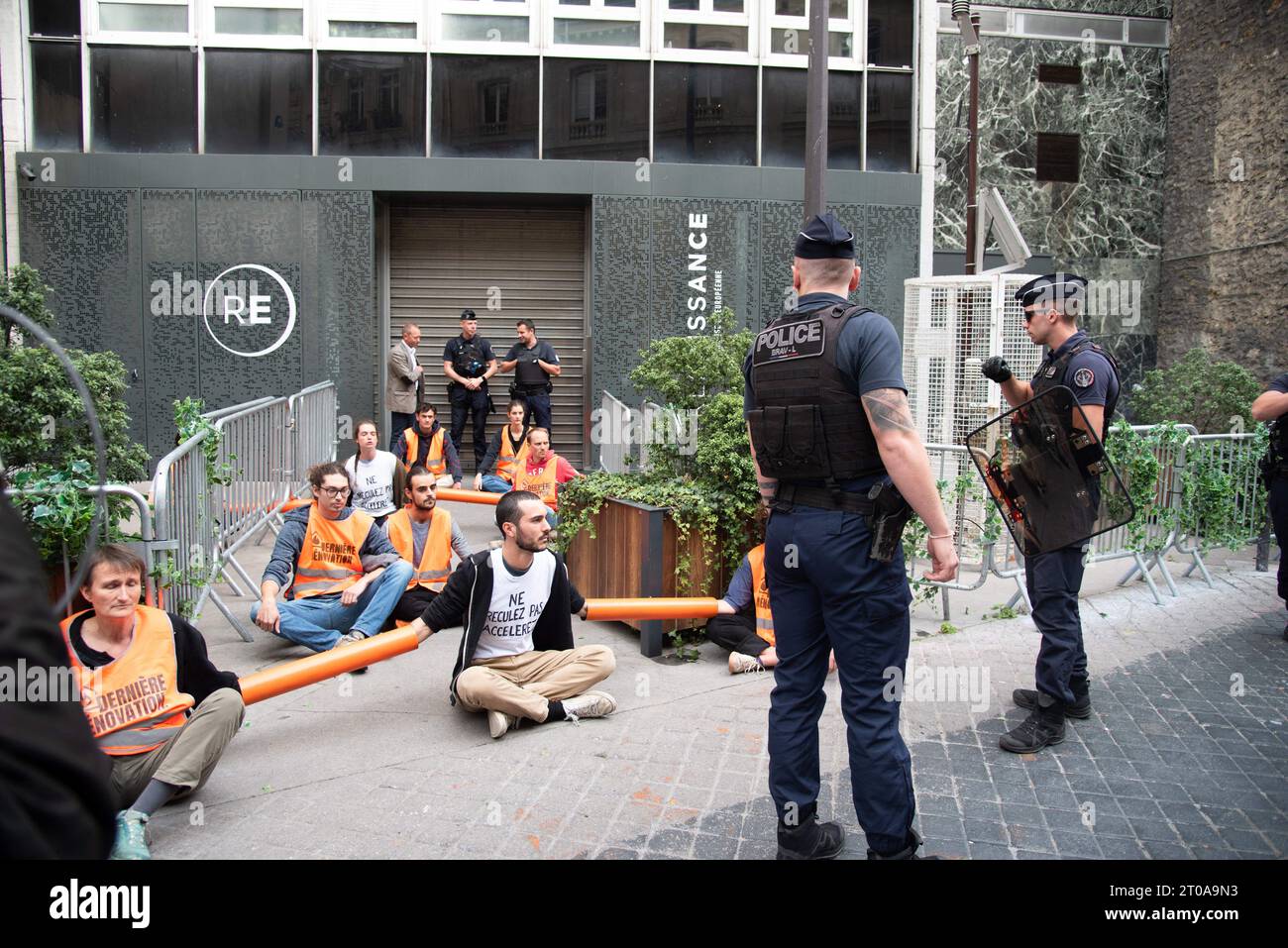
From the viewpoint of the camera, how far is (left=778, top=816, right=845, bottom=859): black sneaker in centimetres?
367

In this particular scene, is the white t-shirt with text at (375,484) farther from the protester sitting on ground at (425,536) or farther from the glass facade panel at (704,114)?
the glass facade panel at (704,114)

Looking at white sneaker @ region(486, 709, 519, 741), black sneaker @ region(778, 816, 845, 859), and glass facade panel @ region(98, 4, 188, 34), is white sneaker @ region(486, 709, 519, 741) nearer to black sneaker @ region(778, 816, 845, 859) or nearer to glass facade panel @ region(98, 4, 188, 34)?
black sneaker @ region(778, 816, 845, 859)

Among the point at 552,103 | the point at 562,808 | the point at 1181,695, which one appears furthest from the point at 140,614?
the point at 552,103

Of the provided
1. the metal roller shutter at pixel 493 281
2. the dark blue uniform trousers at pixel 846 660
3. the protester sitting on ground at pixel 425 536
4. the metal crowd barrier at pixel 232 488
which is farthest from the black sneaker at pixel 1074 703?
the metal roller shutter at pixel 493 281

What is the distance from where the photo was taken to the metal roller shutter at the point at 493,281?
14.8 m

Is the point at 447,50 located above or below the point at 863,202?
above

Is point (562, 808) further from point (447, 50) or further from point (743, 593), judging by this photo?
point (447, 50)

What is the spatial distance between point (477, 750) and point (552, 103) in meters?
11.4

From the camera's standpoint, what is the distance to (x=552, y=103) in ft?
46.8

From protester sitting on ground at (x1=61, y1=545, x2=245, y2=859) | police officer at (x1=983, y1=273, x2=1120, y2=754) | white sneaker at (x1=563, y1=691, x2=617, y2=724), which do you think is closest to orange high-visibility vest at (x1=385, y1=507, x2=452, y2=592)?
white sneaker at (x1=563, y1=691, x2=617, y2=724)

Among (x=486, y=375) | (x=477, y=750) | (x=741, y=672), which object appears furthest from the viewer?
(x=486, y=375)

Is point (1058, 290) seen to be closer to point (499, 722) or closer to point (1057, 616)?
point (1057, 616)

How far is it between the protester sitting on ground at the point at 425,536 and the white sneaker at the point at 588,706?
1.94 meters

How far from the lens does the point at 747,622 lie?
638 centimetres
